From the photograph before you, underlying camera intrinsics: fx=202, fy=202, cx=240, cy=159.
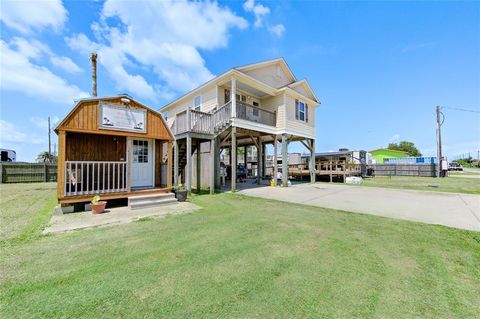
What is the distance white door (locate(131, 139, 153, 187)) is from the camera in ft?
28.5

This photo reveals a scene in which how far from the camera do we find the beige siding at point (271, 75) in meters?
13.4

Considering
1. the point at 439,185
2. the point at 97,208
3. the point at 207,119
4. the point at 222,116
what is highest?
the point at 222,116

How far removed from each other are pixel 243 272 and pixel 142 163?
7.58 meters

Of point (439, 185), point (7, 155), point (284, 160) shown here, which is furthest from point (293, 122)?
point (7, 155)

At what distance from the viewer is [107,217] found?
5.82m

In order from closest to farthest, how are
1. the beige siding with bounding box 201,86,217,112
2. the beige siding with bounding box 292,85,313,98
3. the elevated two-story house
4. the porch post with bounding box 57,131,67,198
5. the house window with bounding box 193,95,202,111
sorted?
1. the porch post with bounding box 57,131,67,198
2. the elevated two-story house
3. the beige siding with bounding box 201,86,217,112
4. the house window with bounding box 193,95,202,111
5. the beige siding with bounding box 292,85,313,98

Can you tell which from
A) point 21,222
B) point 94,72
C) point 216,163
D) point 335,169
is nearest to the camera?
point 21,222

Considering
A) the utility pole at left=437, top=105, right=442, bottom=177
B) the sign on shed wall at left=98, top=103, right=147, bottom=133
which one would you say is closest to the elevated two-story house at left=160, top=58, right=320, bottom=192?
the sign on shed wall at left=98, top=103, right=147, bottom=133

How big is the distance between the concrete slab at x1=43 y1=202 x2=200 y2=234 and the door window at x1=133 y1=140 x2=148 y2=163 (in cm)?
264

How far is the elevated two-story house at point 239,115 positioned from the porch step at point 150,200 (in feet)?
4.48

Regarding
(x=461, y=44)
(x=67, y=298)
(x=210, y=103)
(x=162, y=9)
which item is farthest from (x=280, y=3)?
(x=67, y=298)

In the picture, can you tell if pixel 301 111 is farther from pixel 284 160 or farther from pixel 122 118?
pixel 122 118

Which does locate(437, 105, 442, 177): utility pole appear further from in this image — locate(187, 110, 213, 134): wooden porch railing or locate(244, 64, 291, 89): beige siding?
locate(187, 110, 213, 134): wooden porch railing

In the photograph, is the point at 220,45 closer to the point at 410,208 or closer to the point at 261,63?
the point at 261,63
